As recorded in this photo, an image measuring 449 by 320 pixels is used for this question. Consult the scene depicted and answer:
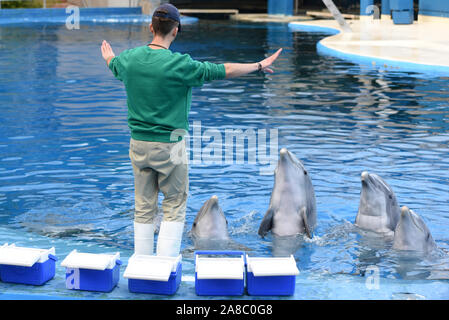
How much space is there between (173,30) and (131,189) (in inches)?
118

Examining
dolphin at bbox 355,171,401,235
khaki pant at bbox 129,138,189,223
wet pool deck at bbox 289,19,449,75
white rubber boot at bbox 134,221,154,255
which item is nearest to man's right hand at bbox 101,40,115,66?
khaki pant at bbox 129,138,189,223

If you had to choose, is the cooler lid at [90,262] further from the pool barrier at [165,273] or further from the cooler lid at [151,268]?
the cooler lid at [151,268]

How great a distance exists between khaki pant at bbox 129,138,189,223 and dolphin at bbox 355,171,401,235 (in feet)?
5.44

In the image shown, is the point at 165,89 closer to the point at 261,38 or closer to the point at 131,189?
the point at 131,189

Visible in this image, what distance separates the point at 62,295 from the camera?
3662mm

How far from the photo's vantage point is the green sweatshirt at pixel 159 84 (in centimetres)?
398

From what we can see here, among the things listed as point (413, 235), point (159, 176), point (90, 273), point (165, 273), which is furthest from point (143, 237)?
point (413, 235)

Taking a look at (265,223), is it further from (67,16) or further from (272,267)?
(67,16)

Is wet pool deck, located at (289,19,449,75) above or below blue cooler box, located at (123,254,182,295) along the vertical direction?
above

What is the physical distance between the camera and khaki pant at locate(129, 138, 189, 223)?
4109 millimetres

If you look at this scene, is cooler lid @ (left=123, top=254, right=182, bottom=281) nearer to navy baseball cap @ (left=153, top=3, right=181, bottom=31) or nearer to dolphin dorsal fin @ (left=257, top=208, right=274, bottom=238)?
navy baseball cap @ (left=153, top=3, right=181, bottom=31)

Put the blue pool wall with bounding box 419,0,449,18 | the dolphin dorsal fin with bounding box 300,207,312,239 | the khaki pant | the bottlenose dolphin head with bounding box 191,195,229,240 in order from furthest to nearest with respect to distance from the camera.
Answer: the blue pool wall with bounding box 419,0,449,18 < the dolphin dorsal fin with bounding box 300,207,312,239 < the bottlenose dolphin head with bounding box 191,195,229,240 < the khaki pant

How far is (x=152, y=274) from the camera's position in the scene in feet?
11.8

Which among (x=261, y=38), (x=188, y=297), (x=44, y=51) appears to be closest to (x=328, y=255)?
(x=188, y=297)
